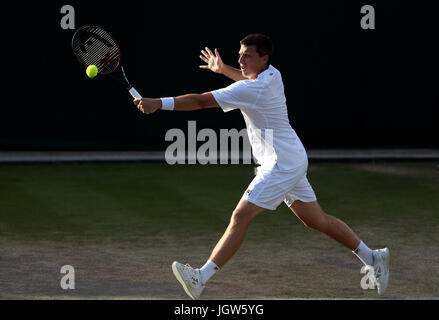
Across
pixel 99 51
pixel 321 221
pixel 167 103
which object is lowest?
pixel 321 221

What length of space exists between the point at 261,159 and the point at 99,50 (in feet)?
5.07

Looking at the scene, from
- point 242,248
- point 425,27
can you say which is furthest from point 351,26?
point 242,248

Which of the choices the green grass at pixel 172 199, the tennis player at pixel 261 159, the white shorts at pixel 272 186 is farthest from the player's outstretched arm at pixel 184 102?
the green grass at pixel 172 199

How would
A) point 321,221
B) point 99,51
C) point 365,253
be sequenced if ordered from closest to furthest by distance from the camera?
point 321,221, point 365,253, point 99,51

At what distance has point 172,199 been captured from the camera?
990 cm

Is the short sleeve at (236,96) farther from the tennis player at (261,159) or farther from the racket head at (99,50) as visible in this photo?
the racket head at (99,50)

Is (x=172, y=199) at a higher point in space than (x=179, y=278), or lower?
lower

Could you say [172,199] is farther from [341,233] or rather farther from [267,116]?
[267,116]

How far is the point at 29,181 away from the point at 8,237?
10.5ft

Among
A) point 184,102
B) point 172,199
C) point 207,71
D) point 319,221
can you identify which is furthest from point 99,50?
point 207,71

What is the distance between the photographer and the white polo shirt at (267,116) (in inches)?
230

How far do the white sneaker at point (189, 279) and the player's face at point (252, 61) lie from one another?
124cm

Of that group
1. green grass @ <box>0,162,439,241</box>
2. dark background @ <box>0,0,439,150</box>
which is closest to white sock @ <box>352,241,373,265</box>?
green grass @ <box>0,162,439,241</box>

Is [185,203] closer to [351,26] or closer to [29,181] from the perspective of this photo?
[29,181]
